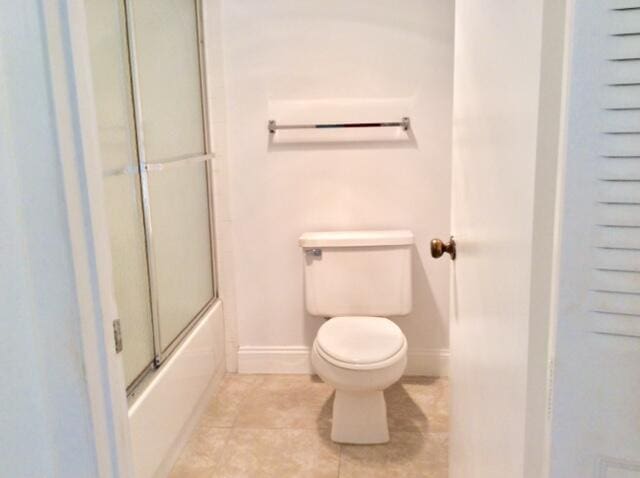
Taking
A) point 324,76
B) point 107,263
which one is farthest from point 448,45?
point 107,263

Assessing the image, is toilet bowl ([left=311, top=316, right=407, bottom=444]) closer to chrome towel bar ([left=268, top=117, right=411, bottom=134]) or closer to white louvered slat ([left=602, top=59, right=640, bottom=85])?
chrome towel bar ([left=268, top=117, right=411, bottom=134])

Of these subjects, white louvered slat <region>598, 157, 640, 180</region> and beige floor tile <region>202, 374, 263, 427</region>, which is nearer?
white louvered slat <region>598, 157, 640, 180</region>

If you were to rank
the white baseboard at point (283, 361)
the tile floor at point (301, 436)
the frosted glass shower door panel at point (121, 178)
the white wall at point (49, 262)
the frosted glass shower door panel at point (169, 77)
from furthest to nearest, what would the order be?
the white baseboard at point (283, 361) → the tile floor at point (301, 436) → the frosted glass shower door panel at point (169, 77) → the frosted glass shower door panel at point (121, 178) → the white wall at point (49, 262)

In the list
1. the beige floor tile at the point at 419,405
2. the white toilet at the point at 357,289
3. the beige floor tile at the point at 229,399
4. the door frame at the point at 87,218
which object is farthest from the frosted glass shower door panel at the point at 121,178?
the beige floor tile at the point at 419,405

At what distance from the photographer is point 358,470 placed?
81.6 inches

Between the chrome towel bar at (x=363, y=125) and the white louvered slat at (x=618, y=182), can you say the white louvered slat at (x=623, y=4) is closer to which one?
the white louvered slat at (x=618, y=182)

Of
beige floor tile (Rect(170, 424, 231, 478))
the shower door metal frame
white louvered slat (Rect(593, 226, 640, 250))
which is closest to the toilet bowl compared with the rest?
beige floor tile (Rect(170, 424, 231, 478))

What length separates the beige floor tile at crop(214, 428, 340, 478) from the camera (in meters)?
2.07

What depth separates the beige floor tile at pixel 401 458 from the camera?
205 centimetres

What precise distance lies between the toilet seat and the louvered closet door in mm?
1407

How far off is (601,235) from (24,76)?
771 millimetres

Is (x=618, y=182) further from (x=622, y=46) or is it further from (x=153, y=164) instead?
(x=153, y=164)

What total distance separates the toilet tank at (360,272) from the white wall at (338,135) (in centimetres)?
19

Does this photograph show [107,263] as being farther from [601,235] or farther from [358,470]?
[358,470]
